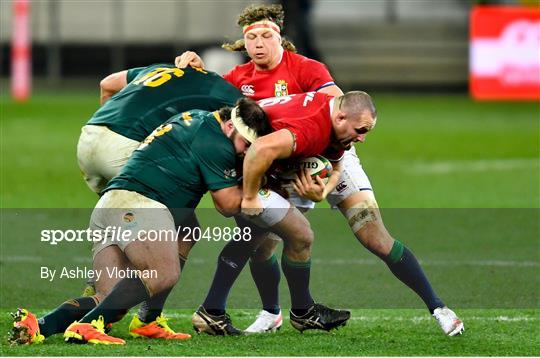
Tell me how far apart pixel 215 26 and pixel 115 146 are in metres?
21.6

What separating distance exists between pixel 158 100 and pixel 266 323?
1.53 meters

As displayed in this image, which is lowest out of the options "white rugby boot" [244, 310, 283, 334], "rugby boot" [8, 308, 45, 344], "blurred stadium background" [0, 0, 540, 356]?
"blurred stadium background" [0, 0, 540, 356]

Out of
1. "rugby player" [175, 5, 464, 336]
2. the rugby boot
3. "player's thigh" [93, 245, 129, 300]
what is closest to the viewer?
the rugby boot

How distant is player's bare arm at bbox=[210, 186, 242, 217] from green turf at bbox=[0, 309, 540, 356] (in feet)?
2.59

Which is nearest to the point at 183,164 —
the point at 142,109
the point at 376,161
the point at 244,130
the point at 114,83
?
the point at 244,130

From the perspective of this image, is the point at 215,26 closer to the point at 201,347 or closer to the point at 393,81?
the point at 393,81

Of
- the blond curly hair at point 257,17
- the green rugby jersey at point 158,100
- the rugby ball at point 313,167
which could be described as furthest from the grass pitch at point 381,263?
the blond curly hair at point 257,17

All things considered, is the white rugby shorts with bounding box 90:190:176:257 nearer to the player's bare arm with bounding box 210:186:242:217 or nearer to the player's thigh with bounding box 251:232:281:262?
the player's bare arm with bounding box 210:186:242:217

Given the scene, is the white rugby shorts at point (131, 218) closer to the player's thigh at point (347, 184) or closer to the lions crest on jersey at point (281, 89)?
the player's thigh at point (347, 184)

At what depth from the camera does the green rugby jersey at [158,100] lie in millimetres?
8508

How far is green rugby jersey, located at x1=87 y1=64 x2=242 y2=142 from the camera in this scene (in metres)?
8.51

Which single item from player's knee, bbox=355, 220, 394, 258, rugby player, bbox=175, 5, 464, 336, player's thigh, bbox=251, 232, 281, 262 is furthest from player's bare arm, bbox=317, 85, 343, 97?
player's thigh, bbox=251, 232, 281, 262

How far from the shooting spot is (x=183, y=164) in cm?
778

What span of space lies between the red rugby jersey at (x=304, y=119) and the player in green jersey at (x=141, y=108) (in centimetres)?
69
